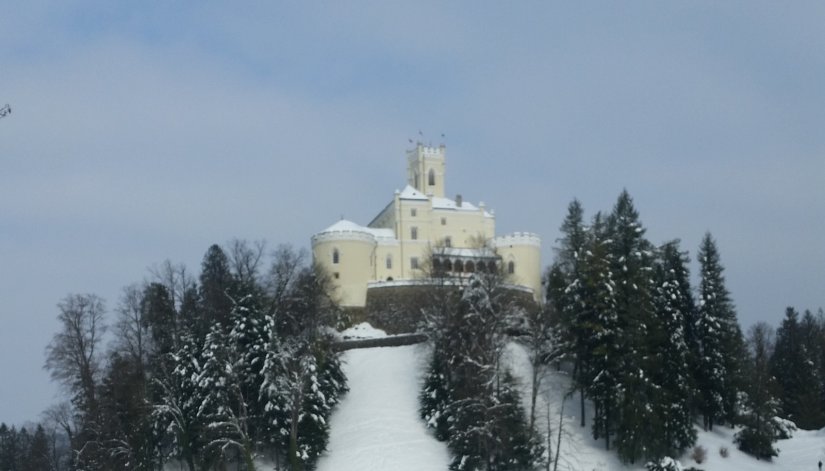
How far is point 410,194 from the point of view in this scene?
76.8 metres

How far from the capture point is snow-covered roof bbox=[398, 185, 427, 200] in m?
75.9

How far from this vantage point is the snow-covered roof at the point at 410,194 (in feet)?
249

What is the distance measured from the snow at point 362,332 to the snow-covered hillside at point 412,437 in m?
6.22

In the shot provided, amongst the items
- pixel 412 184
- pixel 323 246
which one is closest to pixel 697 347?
pixel 323 246

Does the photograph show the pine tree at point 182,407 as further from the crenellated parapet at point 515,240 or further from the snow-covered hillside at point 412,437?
the crenellated parapet at point 515,240

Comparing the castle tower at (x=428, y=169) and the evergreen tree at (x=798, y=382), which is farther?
the castle tower at (x=428, y=169)

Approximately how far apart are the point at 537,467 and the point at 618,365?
5.78m

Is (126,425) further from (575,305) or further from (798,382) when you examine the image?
(798,382)

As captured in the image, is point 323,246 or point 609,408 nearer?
point 609,408

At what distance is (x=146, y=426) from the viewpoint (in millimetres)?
47469

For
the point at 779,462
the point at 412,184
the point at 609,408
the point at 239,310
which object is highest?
the point at 412,184

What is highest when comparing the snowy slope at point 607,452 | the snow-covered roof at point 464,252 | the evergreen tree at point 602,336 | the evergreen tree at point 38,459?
the snow-covered roof at point 464,252

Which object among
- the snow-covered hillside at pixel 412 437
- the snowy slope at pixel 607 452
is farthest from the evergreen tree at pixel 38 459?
the snowy slope at pixel 607 452

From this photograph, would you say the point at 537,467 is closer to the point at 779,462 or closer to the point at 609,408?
the point at 609,408
